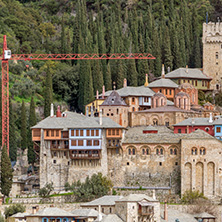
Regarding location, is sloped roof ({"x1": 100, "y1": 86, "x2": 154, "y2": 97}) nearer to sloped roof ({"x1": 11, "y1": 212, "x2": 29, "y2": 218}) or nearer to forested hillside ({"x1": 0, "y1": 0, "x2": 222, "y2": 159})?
forested hillside ({"x1": 0, "y1": 0, "x2": 222, "y2": 159})

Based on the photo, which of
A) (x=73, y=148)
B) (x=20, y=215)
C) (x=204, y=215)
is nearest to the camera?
(x=20, y=215)

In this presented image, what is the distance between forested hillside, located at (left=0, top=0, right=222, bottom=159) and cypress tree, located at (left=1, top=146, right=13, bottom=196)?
482 inches

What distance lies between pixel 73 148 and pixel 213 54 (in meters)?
32.7

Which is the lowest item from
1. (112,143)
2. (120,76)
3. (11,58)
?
(112,143)

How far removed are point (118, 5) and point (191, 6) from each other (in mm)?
12372

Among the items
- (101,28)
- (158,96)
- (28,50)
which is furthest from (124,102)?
(28,50)

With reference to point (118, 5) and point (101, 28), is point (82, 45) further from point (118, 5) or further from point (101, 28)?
point (118, 5)

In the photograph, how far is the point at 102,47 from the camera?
6147 inches

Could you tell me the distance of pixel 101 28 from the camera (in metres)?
161

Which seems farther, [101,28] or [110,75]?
[101,28]

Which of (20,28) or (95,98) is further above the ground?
(20,28)

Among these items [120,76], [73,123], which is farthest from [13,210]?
[120,76]

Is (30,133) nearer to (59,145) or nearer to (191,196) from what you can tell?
(59,145)

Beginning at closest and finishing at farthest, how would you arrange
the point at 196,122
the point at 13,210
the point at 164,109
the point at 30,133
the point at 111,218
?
the point at 111,218 → the point at 13,210 → the point at 196,122 → the point at 164,109 → the point at 30,133
